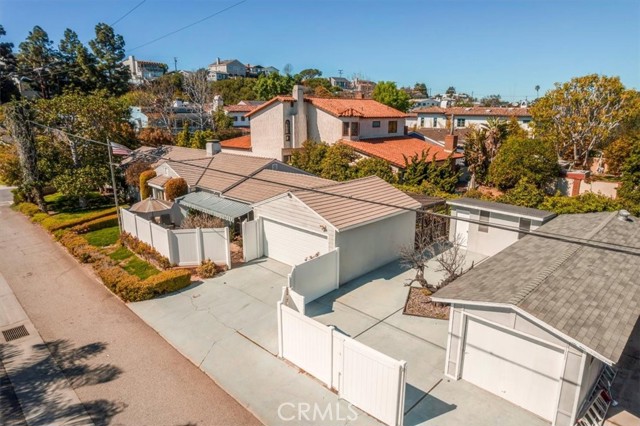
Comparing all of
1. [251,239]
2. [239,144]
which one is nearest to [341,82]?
[239,144]

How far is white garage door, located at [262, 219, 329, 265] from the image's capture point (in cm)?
1525

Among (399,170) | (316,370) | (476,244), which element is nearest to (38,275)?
(316,370)

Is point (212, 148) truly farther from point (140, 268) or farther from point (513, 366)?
point (513, 366)

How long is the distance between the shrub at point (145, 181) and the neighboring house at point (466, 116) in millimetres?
37356

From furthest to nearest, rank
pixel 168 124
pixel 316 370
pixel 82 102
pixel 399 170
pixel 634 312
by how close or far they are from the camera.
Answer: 1. pixel 168 124
2. pixel 399 170
3. pixel 82 102
4. pixel 316 370
5. pixel 634 312

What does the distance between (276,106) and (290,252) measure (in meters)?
21.5

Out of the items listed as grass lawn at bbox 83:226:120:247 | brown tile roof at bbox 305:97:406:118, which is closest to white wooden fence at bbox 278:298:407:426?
grass lawn at bbox 83:226:120:247

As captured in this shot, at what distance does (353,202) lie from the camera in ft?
52.2

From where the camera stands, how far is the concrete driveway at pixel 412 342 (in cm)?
831

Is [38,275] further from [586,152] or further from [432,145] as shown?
[586,152]

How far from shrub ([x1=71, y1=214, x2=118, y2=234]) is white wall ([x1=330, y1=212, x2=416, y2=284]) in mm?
15693

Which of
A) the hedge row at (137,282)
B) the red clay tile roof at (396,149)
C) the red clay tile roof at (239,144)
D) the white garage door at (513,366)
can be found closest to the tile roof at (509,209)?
the white garage door at (513,366)

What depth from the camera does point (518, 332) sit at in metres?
8.16
